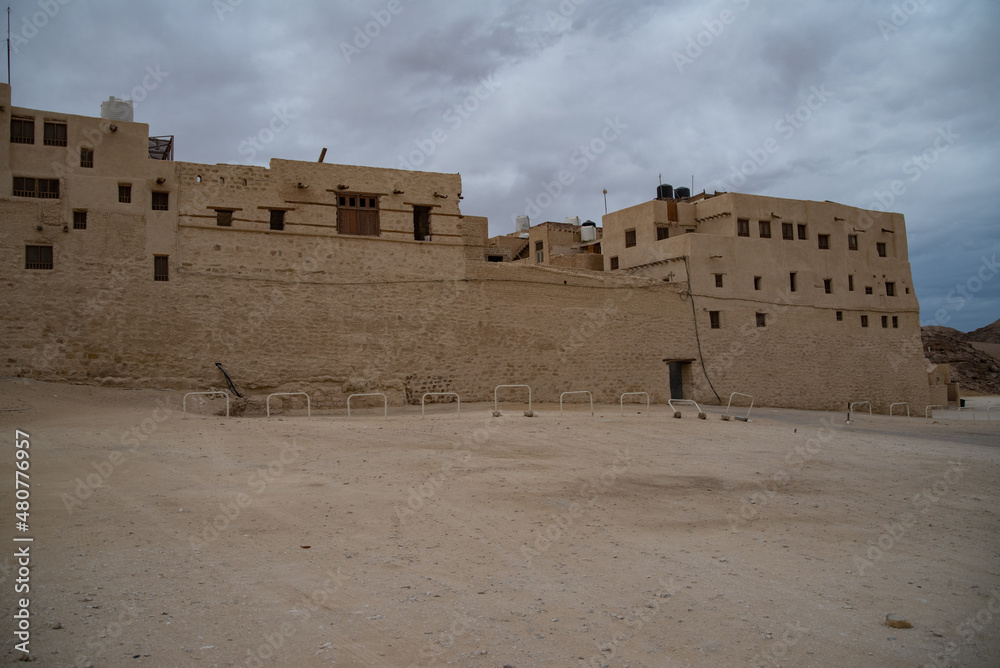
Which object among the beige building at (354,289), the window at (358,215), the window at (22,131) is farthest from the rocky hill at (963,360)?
the window at (22,131)

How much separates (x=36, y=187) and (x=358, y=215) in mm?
8254

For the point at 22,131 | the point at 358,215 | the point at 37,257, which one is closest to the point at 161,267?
the point at 37,257

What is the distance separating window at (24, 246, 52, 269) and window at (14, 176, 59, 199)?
135 cm

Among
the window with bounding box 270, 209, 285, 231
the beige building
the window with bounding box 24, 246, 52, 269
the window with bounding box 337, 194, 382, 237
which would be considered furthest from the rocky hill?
the window with bounding box 24, 246, 52, 269

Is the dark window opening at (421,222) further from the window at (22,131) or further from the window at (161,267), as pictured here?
the window at (22,131)

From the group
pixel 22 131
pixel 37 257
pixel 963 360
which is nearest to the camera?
pixel 37 257

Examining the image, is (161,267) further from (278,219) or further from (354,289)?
(354,289)

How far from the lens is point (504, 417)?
611 inches

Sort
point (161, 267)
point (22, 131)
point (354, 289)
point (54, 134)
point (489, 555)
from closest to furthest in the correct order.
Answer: point (489, 555), point (22, 131), point (54, 134), point (161, 267), point (354, 289)

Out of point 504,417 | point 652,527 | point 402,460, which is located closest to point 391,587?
point 652,527

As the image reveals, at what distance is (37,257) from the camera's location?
17.7m

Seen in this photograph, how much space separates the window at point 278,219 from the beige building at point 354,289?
1.4 inches

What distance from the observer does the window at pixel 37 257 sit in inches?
693

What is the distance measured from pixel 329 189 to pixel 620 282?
10.2 meters
